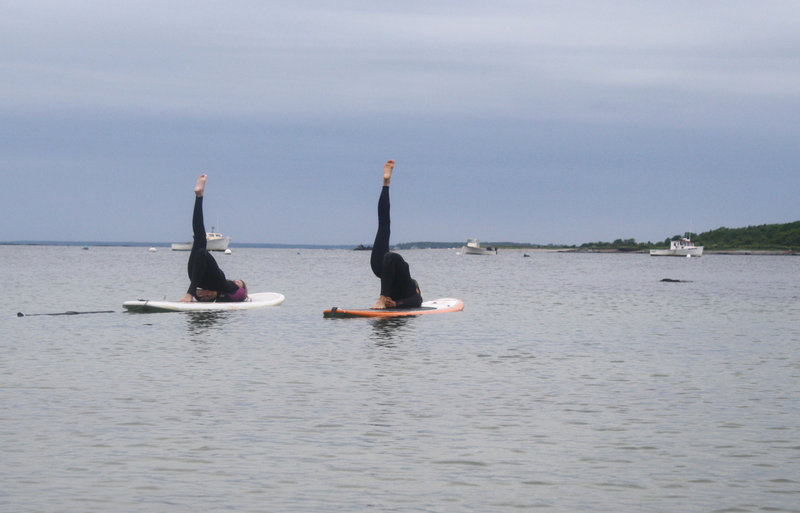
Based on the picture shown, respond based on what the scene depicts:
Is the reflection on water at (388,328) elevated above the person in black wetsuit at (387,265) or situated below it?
below

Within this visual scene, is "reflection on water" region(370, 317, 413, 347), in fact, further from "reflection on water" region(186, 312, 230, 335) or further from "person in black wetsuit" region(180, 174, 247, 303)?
"person in black wetsuit" region(180, 174, 247, 303)

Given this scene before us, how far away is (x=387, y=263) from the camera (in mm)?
33719

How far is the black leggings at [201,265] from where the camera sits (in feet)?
111

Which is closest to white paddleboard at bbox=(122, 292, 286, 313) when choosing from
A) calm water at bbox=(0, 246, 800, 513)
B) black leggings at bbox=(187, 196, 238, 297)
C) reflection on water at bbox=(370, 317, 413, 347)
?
black leggings at bbox=(187, 196, 238, 297)

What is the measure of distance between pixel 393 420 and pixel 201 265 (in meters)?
20.2

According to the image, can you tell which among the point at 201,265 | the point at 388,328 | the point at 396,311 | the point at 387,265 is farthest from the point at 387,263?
the point at 201,265

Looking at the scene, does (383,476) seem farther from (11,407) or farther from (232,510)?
(11,407)

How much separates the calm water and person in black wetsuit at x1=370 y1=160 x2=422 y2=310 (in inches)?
112

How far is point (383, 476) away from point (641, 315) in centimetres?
3201

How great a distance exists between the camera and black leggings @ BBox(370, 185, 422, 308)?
33.9 metres

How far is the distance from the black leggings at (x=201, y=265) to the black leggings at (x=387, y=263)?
5.63 m

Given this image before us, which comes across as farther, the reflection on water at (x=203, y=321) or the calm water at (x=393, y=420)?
the reflection on water at (x=203, y=321)

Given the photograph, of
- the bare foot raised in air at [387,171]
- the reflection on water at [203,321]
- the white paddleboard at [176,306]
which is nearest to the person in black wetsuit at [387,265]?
the bare foot raised in air at [387,171]

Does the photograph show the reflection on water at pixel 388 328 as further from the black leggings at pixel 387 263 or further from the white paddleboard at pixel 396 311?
the black leggings at pixel 387 263
